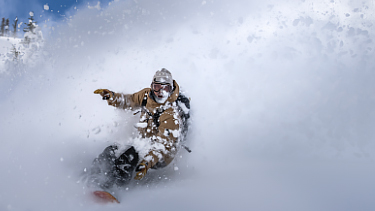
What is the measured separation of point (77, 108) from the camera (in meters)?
5.99

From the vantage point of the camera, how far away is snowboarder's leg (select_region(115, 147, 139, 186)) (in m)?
3.00

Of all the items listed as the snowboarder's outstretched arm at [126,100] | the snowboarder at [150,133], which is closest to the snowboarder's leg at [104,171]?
the snowboarder at [150,133]

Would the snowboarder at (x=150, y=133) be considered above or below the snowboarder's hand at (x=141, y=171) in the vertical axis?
above

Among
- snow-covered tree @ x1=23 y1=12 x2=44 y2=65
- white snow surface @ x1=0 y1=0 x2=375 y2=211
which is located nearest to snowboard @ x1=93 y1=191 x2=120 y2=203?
white snow surface @ x1=0 y1=0 x2=375 y2=211

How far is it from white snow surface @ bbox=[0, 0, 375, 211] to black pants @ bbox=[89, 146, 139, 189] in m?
0.14

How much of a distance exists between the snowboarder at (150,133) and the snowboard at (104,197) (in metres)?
0.19

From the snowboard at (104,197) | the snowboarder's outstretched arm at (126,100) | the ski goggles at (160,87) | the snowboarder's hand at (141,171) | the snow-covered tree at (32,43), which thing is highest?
the snow-covered tree at (32,43)

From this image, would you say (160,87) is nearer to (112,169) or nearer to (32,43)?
(112,169)

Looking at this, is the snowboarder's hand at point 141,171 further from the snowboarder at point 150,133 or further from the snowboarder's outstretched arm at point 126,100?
the snowboarder's outstretched arm at point 126,100

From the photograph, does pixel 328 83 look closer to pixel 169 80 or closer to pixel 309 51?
pixel 309 51

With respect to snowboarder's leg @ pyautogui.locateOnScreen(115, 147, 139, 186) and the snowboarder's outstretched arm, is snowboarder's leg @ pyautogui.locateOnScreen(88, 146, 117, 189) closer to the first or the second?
snowboarder's leg @ pyautogui.locateOnScreen(115, 147, 139, 186)

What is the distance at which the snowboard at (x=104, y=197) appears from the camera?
2.62m

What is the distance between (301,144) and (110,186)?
11.6 feet

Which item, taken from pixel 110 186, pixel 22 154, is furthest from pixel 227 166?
pixel 22 154
